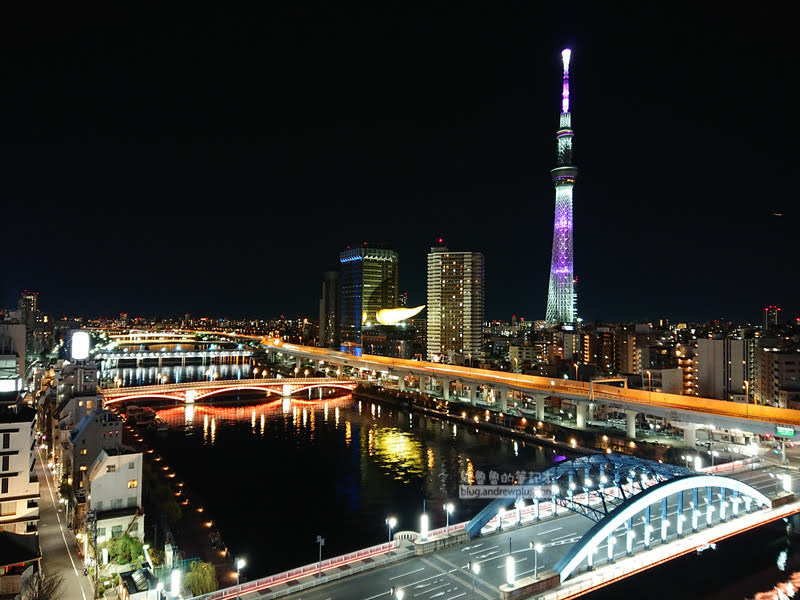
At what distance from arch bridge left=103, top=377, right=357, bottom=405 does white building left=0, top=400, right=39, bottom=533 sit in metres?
14.7

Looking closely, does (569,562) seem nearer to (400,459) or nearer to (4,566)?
(4,566)

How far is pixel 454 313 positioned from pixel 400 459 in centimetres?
3327

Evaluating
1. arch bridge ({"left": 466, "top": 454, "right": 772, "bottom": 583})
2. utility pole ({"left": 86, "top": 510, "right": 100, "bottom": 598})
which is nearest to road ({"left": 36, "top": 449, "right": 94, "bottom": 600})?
utility pole ({"left": 86, "top": 510, "right": 100, "bottom": 598})

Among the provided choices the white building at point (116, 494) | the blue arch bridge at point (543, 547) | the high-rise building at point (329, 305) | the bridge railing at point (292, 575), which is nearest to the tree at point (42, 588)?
the white building at point (116, 494)

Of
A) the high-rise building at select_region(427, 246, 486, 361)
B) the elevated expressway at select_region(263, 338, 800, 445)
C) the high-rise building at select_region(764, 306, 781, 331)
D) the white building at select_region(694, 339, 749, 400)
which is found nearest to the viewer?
the elevated expressway at select_region(263, 338, 800, 445)

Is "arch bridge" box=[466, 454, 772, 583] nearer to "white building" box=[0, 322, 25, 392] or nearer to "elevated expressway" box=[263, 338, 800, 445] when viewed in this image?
"elevated expressway" box=[263, 338, 800, 445]

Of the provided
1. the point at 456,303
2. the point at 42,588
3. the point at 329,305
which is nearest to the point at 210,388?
the point at 42,588

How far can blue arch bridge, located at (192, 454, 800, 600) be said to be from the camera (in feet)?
25.5

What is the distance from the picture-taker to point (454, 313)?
50812 mm

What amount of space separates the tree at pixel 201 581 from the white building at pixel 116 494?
2.45 meters

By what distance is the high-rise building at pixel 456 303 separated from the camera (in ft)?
165

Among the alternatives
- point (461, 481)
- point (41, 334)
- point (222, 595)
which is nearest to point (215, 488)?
point (461, 481)

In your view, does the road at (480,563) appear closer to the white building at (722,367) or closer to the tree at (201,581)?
the tree at (201,581)

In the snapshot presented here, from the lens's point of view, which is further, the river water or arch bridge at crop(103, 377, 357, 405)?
arch bridge at crop(103, 377, 357, 405)
